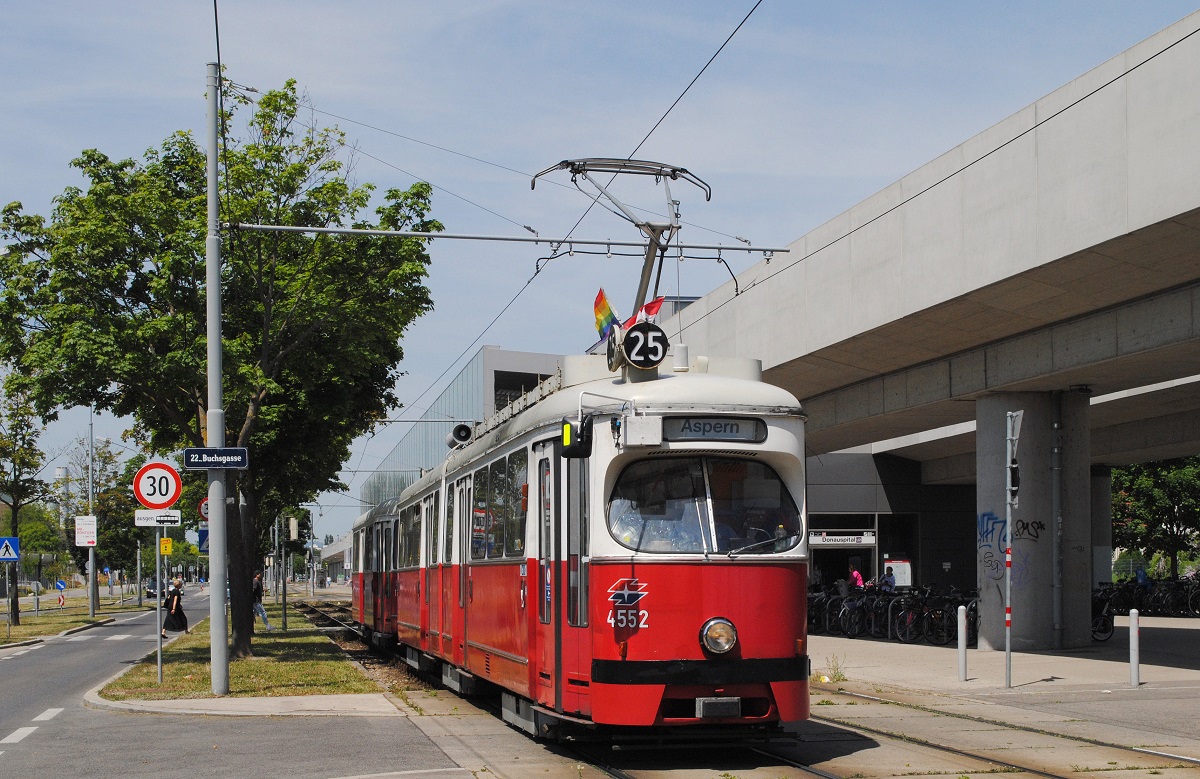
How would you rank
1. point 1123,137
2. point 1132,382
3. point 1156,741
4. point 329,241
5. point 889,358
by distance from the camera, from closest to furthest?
1. point 1156,741
2. point 1123,137
3. point 329,241
4. point 1132,382
5. point 889,358

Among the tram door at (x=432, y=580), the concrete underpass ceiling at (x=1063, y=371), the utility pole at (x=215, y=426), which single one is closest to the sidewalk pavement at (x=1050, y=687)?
the concrete underpass ceiling at (x=1063, y=371)

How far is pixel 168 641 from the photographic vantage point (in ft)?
101

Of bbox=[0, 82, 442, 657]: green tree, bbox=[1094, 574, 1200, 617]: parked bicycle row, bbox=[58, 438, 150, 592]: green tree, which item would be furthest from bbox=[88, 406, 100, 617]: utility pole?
bbox=[1094, 574, 1200, 617]: parked bicycle row

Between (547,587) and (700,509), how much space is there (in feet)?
5.14

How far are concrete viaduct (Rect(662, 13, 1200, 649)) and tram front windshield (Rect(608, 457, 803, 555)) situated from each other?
7.65 meters

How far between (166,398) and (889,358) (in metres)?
12.7

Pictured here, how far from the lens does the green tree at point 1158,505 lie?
148 feet

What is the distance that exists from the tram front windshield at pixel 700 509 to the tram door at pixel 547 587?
2.64ft

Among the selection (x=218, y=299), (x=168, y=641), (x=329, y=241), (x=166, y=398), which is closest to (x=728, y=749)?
(x=218, y=299)

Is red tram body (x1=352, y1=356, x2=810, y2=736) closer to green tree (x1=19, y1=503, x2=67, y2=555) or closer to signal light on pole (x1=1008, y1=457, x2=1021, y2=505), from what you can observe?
signal light on pole (x1=1008, y1=457, x2=1021, y2=505)

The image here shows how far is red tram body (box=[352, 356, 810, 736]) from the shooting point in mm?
9758

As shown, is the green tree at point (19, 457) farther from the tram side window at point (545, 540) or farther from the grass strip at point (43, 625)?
the tram side window at point (545, 540)

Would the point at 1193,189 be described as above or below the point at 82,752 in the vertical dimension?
above

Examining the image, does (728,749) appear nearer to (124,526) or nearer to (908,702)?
(908,702)
